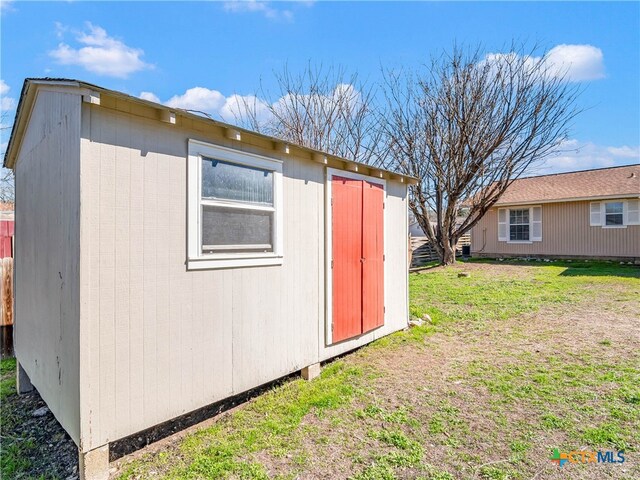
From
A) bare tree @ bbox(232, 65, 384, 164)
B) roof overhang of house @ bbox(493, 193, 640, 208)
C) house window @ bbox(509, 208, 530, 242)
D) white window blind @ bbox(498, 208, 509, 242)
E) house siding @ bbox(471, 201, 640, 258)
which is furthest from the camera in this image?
white window blind @ bbox(498, 208, 509, 242)

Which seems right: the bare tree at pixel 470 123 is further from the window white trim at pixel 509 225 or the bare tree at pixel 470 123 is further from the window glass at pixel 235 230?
the window glass at pixel 235 230

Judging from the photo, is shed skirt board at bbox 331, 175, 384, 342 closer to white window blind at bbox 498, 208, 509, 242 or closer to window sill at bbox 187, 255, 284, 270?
window sill at bbox 187, 255, 284, 270

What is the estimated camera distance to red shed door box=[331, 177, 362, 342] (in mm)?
4223

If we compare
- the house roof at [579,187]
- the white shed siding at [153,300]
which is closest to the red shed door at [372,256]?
the white shed siding at [153,300]

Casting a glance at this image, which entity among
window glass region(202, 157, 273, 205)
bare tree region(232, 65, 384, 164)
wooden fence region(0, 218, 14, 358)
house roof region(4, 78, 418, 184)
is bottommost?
wooden fence region(0, 218, 14, 358)

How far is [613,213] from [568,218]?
143 cm

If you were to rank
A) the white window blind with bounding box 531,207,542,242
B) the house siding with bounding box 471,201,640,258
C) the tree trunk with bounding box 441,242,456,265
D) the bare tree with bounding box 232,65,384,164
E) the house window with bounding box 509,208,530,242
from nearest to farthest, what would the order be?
the bare tree with bounding box 232,65,384,164 → the house siding with bounding box 471,201,640,258 → the tree trunk with bounding box 441,242,456,265 → the white window blind with bounding box 531,207,542,242 → the house window with bounding box 509,208,530,242

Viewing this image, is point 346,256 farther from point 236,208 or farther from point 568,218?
point 568,218

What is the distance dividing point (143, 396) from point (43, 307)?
1266 millimetres

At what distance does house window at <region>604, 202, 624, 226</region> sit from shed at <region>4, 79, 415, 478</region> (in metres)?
14.4

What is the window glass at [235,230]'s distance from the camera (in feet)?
9.51

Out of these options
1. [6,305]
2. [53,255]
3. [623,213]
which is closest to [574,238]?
[623,213]

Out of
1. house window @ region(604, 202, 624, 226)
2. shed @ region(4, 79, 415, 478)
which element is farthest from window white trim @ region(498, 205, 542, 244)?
shed @ region(4, 79, 415, 478)

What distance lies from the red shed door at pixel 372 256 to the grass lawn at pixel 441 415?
1.44 ft
